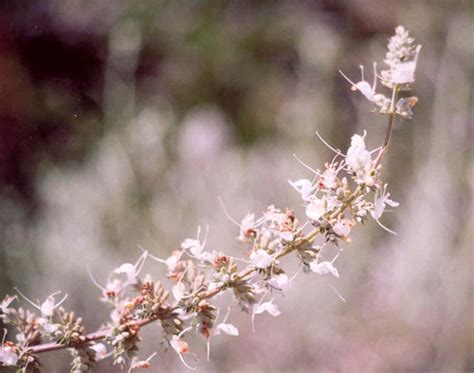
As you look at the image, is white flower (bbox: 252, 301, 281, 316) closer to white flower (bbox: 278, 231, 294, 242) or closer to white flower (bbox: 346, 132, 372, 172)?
white flower (bbox: 278, 231, 294, 242)

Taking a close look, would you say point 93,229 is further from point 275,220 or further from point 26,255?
point 275,220

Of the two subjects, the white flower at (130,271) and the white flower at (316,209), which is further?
the white flower at (130,271)

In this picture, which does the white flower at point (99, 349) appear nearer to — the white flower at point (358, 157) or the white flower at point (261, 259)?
the white flower at point (261, 259)

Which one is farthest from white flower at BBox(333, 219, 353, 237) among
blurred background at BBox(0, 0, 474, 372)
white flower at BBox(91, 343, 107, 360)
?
blurred background at BBox(0, 0, 474, 372)

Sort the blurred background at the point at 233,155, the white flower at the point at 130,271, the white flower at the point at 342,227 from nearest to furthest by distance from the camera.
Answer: the white flower at the point at 342,227 < the white flower at the point at 130,271 < the blurred background at the point at 233,155

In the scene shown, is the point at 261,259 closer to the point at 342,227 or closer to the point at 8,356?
the point at 342,227

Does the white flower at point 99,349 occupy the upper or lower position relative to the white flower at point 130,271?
lower

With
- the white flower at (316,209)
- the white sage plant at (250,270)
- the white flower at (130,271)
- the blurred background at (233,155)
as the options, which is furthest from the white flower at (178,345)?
the blurred background at (233,155)
